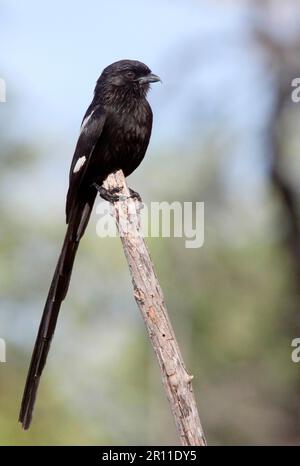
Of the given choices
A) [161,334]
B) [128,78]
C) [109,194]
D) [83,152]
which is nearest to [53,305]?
[109,194]

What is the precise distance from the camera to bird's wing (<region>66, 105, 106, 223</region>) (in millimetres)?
4488

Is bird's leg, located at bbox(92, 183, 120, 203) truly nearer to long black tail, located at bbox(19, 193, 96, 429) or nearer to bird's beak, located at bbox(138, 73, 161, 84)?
long black tail, located at bbox(19, 193, 96, 429)

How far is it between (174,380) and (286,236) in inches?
308

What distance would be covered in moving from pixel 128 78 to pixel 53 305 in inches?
57.4

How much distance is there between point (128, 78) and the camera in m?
4.78

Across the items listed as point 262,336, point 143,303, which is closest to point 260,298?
point 262,336

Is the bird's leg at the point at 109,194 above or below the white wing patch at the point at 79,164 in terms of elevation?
below

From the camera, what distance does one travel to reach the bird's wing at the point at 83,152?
14.7ft

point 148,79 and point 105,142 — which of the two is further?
point 148,79

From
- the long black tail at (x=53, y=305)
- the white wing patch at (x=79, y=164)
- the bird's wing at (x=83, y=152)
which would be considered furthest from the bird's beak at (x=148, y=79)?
the long black tail at (x=53, y=305)

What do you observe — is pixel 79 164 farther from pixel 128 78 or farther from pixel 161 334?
pixel 161 334

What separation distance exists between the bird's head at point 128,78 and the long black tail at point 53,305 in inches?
26.5

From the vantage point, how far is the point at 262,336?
1235cm

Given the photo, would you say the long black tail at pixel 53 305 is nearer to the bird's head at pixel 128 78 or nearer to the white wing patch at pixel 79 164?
the white wing patch at pixel 79 164
